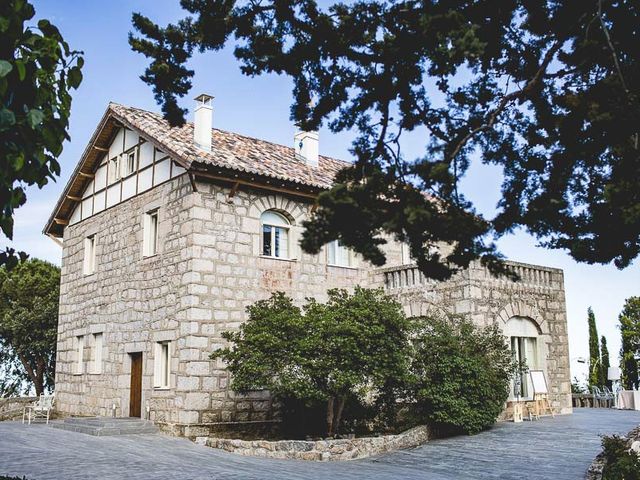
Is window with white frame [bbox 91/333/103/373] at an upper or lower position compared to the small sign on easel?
upper

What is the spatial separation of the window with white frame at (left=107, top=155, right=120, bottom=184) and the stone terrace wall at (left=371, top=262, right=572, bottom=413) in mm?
7669

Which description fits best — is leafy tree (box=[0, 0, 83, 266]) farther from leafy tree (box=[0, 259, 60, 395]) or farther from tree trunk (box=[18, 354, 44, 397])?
tree trunk (box=[18, 354, 44, 397])

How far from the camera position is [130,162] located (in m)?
18.7

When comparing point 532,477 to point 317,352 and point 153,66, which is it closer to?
point 317,352

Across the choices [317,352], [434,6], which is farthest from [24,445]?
[434,6]

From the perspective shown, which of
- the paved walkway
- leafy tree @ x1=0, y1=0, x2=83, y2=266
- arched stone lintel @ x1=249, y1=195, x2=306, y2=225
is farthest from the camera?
arched stone lintel @ x1=249, y1=195, x2=306, y2=225

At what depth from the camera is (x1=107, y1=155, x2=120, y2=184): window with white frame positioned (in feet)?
62.8

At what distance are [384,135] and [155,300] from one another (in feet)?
34.3

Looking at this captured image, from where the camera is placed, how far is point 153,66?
304 inches

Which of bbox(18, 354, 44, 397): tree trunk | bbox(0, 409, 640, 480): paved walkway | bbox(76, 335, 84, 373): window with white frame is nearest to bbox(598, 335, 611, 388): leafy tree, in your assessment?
bbox(0, 409, 640, 480): paved walkway

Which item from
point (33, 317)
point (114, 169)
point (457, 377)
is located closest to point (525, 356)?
point (457, 377)

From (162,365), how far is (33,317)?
41.9 ft

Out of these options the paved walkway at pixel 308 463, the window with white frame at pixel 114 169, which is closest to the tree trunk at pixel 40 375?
the window with white frame at pixel 114 169

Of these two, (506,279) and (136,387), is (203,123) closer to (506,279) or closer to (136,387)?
(136,387)
